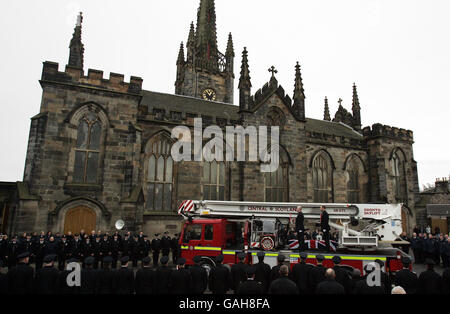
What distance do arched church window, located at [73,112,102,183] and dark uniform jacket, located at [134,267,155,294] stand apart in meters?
11.8

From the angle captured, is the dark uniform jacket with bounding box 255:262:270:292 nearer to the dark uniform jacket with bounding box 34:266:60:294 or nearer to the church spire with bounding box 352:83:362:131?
the dark uniform jacket with bounding box 34:266:60:294

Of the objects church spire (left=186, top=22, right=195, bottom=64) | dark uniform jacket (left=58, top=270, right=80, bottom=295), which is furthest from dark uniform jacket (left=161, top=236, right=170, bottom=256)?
church spire (left=186, top=22, right=195, bottom=64)

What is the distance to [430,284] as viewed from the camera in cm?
654

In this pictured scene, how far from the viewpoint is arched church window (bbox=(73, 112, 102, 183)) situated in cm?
1716

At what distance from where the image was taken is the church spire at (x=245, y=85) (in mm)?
22344

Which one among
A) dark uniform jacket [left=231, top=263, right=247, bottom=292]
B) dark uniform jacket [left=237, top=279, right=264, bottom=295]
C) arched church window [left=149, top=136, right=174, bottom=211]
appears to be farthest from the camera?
arched church window [left=149, top=136, right=174, bottom=211]

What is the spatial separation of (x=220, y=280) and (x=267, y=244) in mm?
3810

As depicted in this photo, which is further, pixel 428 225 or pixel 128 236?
pixel 428 225

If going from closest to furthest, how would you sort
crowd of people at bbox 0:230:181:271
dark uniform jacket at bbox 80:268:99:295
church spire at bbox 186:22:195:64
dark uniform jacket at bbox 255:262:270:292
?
dark uniform jacket at bbox 80:268:99:295
dark uniform jacket at bbox 255:262:270:292
crowd of people at bbox 0:230:181:271
church spire at bbox 186:22:195:64

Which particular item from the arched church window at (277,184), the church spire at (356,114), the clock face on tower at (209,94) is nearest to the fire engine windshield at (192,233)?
the arched church window at (277,184)

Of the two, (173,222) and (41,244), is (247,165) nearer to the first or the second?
(173,222)

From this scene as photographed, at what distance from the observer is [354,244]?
1043cm
